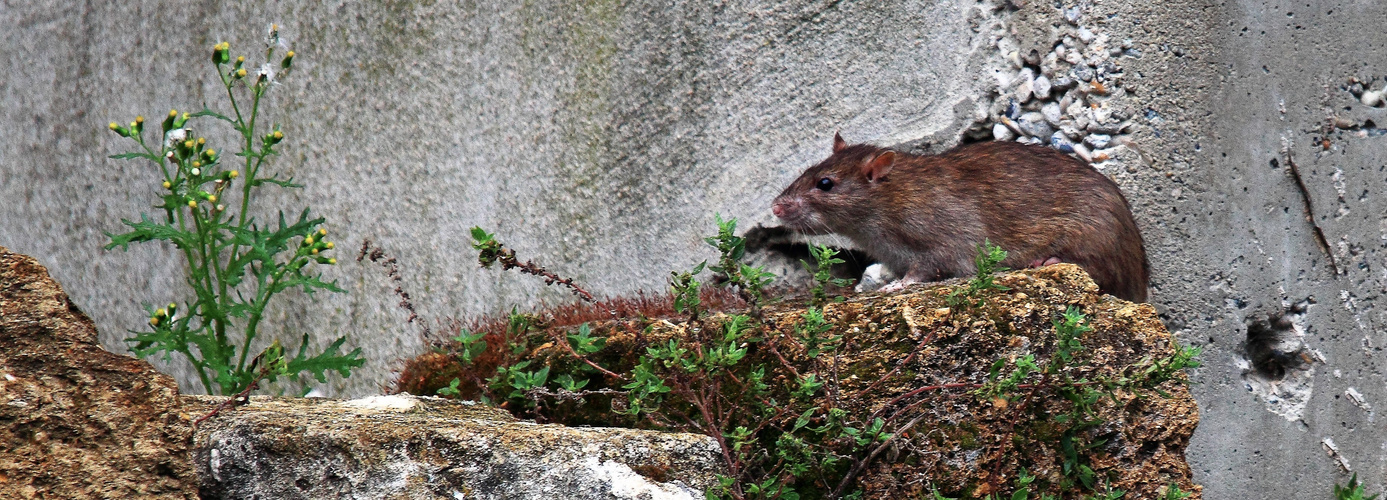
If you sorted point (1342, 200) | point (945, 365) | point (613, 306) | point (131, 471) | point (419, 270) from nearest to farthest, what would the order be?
1. point (131, 471)
2. point (945, 365)
3. point (1342, 200)
4. point (613, 306)
5. point (419, 270)

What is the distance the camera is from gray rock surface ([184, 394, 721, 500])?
9.23 feet

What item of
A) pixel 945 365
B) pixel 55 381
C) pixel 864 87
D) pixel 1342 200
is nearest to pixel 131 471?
pixel 55 381

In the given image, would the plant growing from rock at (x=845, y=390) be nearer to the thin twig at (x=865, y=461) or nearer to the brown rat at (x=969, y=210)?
the thin twig at (x=865, y=461)

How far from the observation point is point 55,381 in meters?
2.78

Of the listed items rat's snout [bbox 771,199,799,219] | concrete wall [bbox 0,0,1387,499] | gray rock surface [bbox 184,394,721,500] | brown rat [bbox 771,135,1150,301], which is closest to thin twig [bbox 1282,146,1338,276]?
concrete wall [bbox 0,0,1387,499]

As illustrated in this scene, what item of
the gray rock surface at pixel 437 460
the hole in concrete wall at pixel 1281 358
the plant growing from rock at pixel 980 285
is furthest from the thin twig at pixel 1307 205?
the gray rock surface at pixel 437 460

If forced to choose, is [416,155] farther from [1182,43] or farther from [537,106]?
[1182,43]

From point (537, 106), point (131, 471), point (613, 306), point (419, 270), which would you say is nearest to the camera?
point (131, 471)

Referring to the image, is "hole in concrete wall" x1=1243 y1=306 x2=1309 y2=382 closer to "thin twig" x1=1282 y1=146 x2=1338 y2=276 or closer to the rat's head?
"thin twig" x1=1282 y1=146 x2=1338 y2=276

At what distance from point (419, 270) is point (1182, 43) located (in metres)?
4.11

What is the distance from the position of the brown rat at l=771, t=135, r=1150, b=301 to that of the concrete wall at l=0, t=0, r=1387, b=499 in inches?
8.3

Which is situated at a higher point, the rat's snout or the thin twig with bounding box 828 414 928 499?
the rat's snout

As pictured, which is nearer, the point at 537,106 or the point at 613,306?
the point at 613,306

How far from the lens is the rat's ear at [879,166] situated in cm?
455
